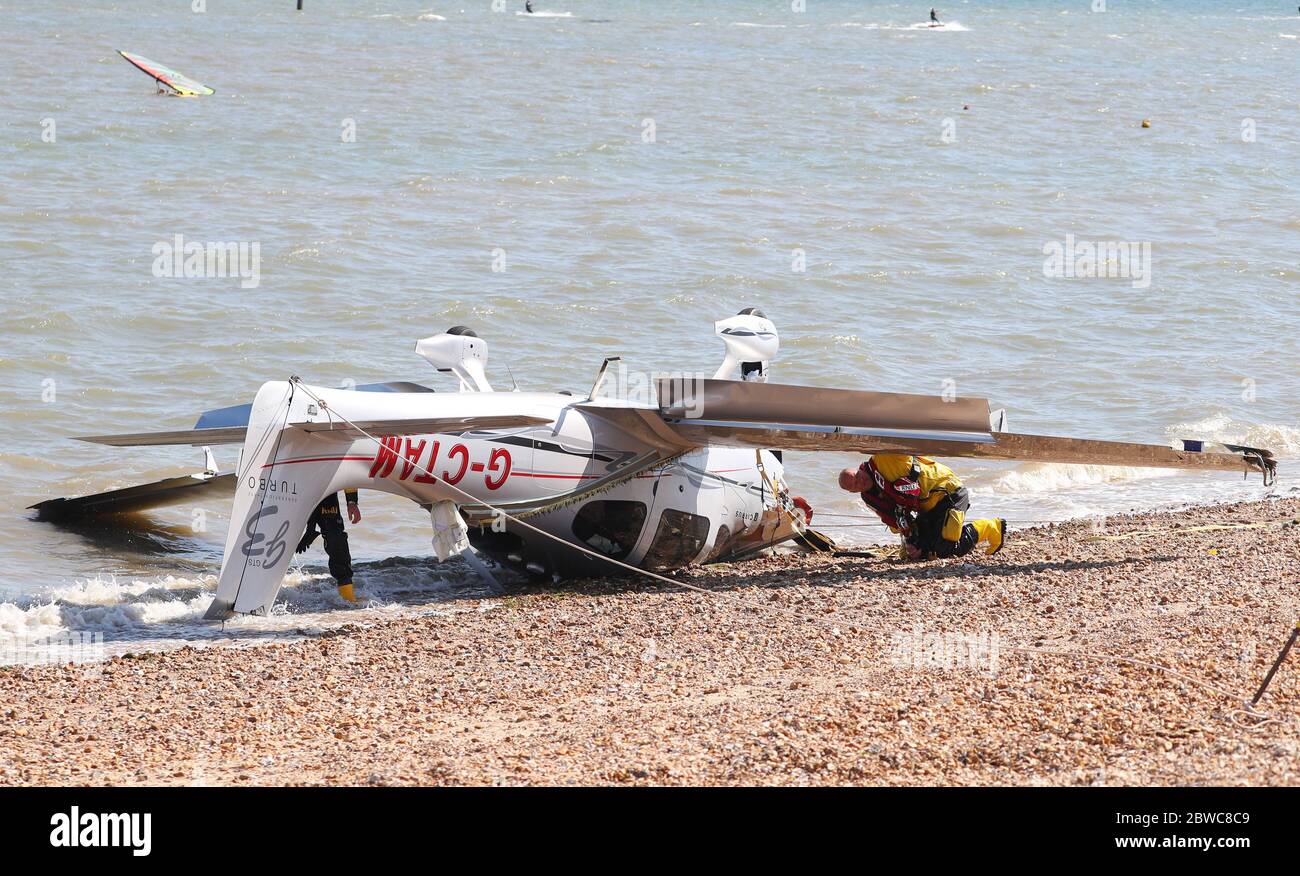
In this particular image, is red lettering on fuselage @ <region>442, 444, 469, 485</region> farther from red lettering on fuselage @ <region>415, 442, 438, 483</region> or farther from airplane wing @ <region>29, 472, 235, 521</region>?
airplane wing @ <region>29, 472, 235, 521</region>

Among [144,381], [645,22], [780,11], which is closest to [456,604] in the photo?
[144,381]

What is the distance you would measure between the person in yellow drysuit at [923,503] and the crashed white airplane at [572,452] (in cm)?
67

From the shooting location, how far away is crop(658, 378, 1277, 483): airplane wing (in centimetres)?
1125

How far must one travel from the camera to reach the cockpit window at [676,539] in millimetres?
12180

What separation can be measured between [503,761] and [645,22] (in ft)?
237

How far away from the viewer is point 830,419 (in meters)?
→ 11.3

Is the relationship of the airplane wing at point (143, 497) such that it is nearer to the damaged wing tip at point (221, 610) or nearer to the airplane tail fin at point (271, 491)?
the damaged wing tip at point (221, 610)

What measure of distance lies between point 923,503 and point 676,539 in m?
1.97

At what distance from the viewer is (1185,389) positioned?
68.2 ft

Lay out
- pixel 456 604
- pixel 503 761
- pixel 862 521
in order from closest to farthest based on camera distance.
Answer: pixel 503 761, pixel 456 604, pixel 862 521

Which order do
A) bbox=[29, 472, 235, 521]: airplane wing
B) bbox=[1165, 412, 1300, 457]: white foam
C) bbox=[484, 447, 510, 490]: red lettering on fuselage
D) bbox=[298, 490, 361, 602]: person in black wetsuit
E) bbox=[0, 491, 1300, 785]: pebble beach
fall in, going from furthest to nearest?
1. bbox=[1165, 412, 1300, 457]: white foam
2. bbox=[29, 472, 235, 521]: airplane wing
3. bbox=[298, 490, 361, 602]: person in black wetsuit
4. bbox=[484, 447, 510, 490]: red lettering on fuselage
5. bbox=[0, 491, 1300, 785]: pebble beach

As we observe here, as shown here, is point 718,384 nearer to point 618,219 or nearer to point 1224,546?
point 1224,546

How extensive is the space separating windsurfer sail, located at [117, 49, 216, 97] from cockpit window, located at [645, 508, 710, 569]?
110 feet

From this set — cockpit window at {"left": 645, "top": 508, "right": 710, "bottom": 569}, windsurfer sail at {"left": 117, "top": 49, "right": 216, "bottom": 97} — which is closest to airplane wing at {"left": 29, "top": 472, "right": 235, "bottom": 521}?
cockpit window at {"left": 645, "top": 508, "right": 710, "bottom": 569}
